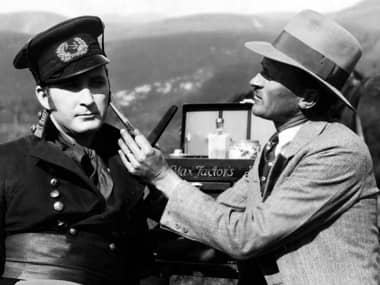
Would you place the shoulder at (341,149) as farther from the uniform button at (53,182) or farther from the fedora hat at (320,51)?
the uniform button at (53,182)

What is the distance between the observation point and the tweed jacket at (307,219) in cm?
184

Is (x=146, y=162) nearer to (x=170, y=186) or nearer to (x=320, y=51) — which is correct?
(x=170, y=186)

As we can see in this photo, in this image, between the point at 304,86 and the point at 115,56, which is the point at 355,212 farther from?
the point at 115,56

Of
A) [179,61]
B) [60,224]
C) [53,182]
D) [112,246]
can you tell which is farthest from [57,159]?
[179,61]

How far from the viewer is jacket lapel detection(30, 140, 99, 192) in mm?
1876

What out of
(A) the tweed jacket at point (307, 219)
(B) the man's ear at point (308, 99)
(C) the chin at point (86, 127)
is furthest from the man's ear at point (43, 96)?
(B) the man's ear at point (308, 99)

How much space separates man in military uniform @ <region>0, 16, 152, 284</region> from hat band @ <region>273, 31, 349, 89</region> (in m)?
0.51

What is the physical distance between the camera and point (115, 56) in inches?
225

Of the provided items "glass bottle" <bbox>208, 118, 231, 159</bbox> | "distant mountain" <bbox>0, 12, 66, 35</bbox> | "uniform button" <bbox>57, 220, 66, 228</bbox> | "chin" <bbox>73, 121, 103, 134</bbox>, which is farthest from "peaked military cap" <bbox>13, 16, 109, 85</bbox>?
"distant mountain" <bbox>0, 12, 66, 35</bbox>

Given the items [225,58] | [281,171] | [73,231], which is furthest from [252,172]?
[225,58]

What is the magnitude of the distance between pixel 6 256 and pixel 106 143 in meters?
0.41

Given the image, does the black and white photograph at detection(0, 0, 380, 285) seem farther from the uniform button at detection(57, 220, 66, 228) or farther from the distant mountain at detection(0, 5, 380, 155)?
the distant mountain at detection(0, 5, 380, 155)

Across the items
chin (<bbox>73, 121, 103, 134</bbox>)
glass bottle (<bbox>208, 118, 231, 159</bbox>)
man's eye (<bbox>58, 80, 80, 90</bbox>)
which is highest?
man's eye (<bbox>58, 80, 80, 90</bbox>)

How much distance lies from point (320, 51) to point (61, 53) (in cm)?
68
